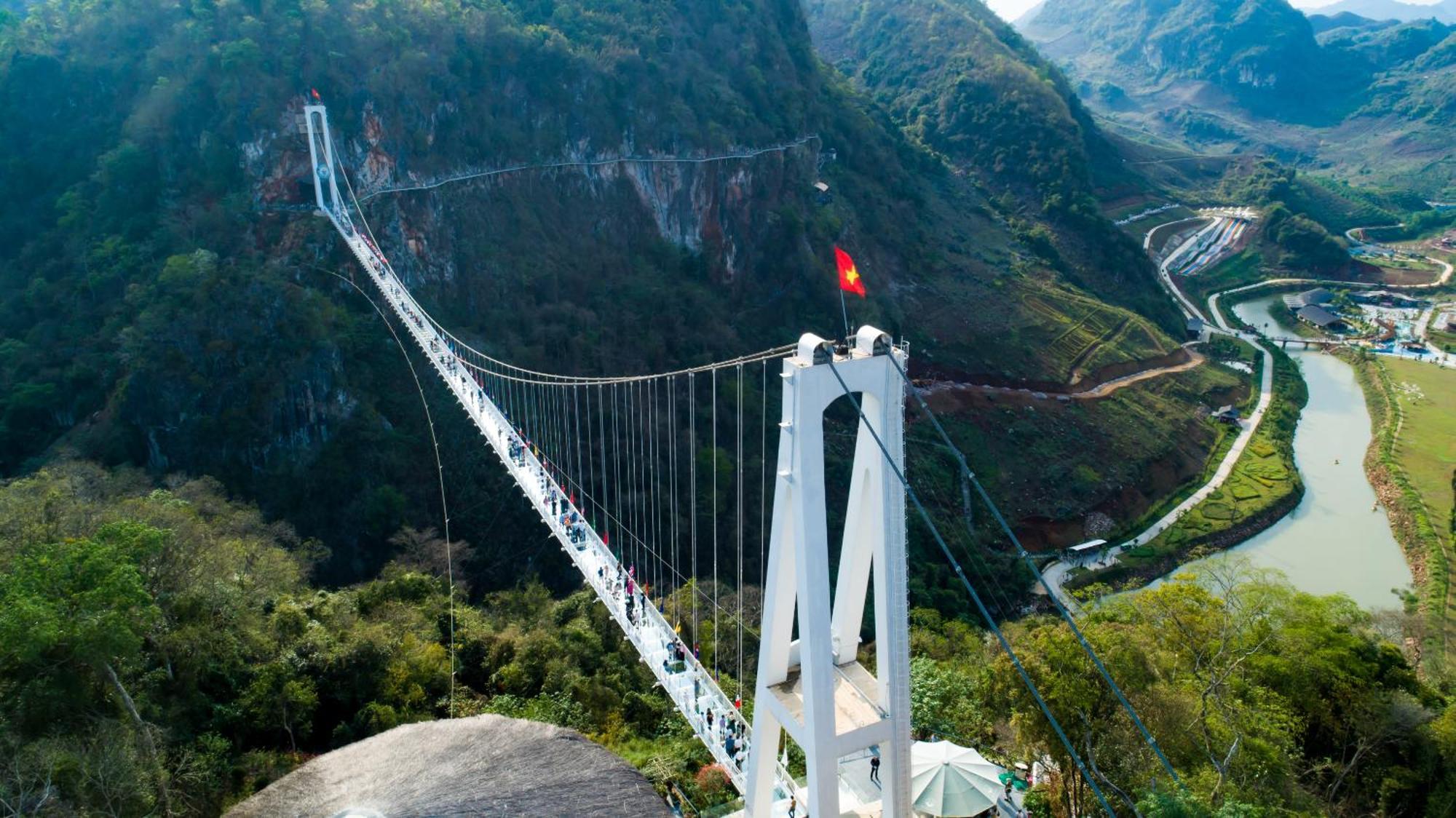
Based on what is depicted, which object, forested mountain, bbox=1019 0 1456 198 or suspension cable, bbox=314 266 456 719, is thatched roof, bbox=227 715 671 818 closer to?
suspension cable, bbox=314 266 456 719

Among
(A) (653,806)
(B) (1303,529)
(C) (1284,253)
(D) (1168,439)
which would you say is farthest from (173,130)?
(C) (1284,253)

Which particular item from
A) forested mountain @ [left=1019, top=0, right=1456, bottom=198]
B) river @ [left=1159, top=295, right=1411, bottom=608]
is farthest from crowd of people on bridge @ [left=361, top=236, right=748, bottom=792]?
forested mountain @ [left=1019, top=0, right=1456, bottom=198]

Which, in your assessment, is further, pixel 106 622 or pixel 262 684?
pixel 262 684

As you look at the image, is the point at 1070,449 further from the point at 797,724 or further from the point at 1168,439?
the point at 797,724

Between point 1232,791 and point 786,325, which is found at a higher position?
point 786,325

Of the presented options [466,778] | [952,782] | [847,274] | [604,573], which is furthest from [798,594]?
[604,573]

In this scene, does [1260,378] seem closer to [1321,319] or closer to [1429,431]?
[1429,431]
